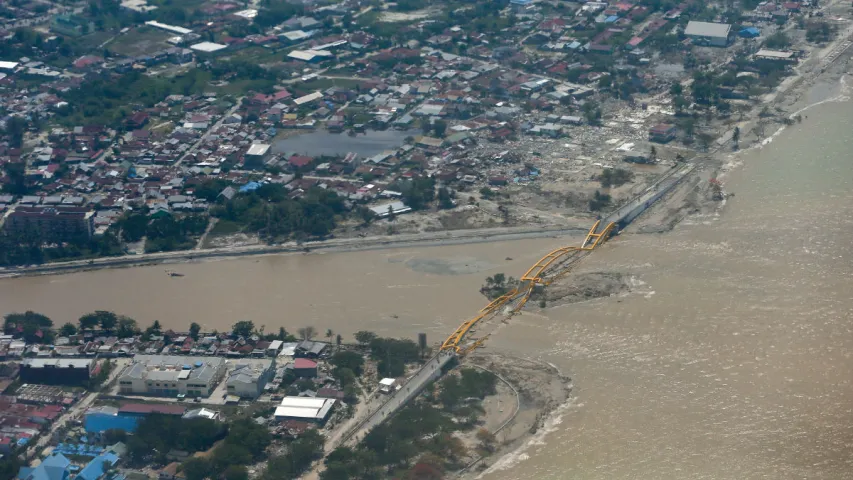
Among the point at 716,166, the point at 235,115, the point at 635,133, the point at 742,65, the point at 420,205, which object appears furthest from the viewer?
the point at 742,65

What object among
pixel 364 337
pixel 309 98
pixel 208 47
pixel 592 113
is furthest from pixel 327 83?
pixel 364 337

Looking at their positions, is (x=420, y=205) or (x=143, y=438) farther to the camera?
(x=420, y=205)

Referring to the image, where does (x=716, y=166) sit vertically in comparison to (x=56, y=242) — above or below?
above

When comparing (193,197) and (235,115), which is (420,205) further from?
(235,115)

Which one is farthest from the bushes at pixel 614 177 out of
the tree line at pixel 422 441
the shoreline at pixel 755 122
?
the tree line at pixel 422 441

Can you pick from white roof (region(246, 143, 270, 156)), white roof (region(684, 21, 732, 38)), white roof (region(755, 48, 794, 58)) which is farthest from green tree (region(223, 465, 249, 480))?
white roof (region(684, 21, 732, 38))

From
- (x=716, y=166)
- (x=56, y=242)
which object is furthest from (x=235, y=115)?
(x=716, y=166)
